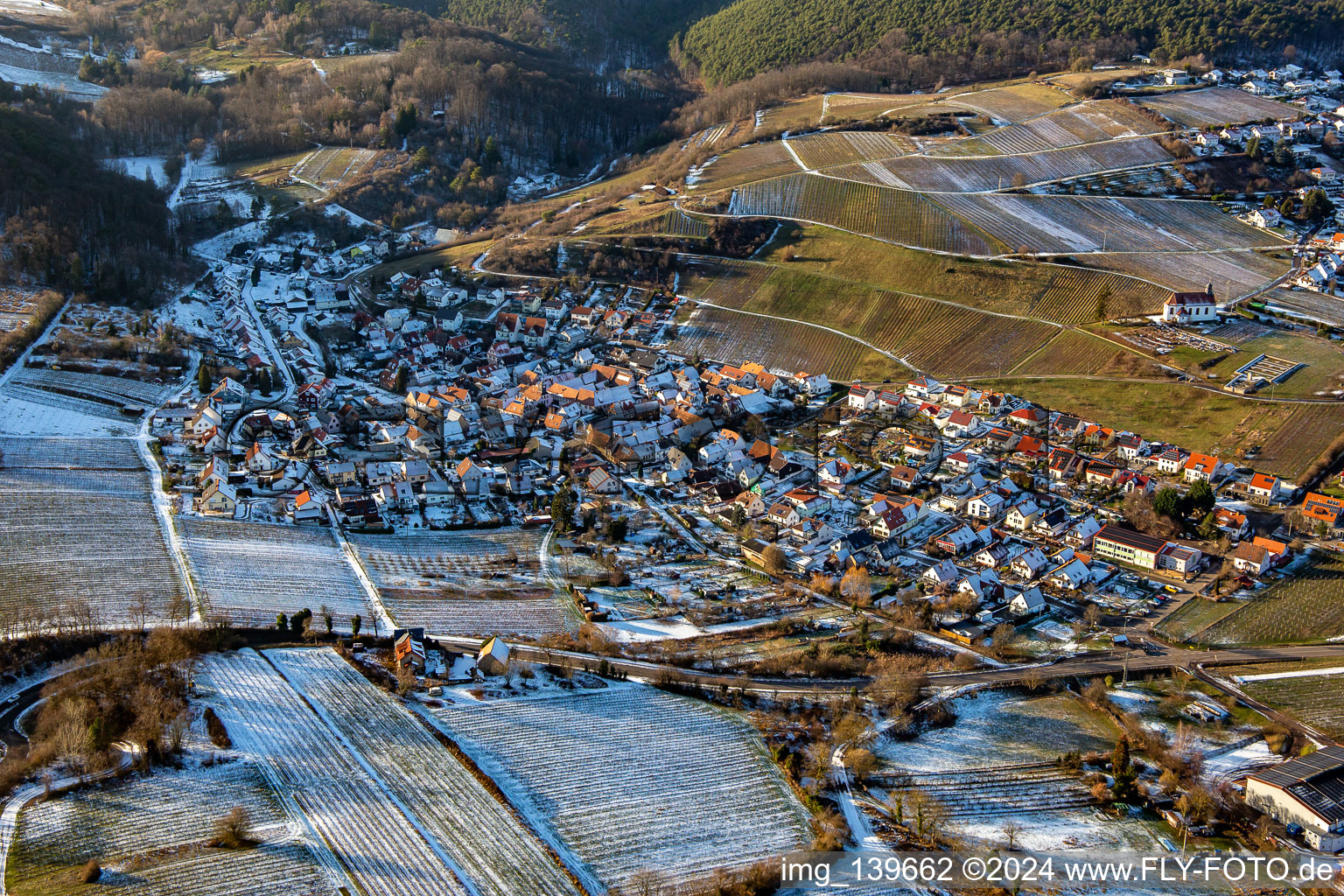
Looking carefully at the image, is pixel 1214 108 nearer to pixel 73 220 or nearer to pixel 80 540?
pixel 73 220

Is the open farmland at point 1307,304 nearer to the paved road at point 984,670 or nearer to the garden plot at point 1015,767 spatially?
the paved road at point 984,670

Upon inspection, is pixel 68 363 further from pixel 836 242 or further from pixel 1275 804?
pixel 1275 804

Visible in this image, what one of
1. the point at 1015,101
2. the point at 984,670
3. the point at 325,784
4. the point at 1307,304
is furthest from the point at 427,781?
the point at 1015,101

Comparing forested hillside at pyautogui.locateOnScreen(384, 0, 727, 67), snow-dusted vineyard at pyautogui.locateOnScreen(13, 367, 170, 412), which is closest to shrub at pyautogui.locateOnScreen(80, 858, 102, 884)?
snow-dusted vineyard at pyautogui.locateOnScreen(13, 367, 170, 412)

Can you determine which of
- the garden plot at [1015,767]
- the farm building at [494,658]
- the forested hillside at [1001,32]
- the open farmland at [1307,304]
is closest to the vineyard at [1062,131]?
the forested hillside at [1001,32]

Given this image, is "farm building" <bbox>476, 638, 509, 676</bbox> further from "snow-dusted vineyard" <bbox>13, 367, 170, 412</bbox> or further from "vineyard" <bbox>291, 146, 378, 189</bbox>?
"vineyard" <bbox>291, 146, 378, 189</bbox>

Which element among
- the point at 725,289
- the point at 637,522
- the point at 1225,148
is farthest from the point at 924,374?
the point at 1225,148
